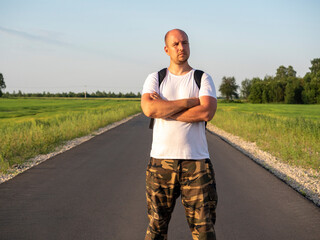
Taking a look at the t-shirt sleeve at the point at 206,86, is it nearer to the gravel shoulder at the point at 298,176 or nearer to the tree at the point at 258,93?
the gravel shoulder at the point at 298,176

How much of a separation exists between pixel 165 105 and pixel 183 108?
0.13 metres

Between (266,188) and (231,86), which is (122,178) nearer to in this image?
(266,188)

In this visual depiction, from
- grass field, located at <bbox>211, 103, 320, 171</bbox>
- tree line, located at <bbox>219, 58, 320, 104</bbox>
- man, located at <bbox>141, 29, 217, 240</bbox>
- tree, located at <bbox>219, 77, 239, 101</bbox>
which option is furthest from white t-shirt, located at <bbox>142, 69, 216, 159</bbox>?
tree, located at <bbox>219, 77, 239, 101</bbox>

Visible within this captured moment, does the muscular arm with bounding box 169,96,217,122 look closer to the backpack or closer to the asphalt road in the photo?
the backpack

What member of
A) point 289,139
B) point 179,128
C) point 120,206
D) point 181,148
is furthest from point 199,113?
point 289,139

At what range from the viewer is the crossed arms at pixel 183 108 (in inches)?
92.6

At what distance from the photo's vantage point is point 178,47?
8.08ft

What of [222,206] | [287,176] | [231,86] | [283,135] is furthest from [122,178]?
[231,86]

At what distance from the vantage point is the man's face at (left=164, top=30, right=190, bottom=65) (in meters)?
2.45

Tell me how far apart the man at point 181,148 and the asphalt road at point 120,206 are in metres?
1.37

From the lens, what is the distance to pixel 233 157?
371 inches

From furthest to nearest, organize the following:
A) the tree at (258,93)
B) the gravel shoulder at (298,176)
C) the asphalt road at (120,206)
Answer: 1. the tree at (258,93)
2. the gravel shoulder at (298,176)
3. the asphalt road at (120,206)

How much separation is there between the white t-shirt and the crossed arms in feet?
0.15

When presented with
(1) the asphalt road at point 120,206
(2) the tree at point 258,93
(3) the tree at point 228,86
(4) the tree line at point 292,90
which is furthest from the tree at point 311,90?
(1) the asphalt road at point 120,206
